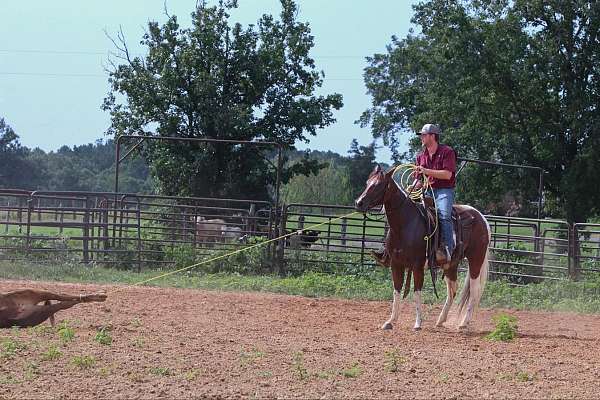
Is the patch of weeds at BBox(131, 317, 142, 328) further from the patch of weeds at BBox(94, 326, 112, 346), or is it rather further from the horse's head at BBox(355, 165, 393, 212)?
the horse's head at BBox(355, 165, 393, 212)

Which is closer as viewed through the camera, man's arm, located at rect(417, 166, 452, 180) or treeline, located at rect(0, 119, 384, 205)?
man's arm, located at rect(417, 166, 452, 180)

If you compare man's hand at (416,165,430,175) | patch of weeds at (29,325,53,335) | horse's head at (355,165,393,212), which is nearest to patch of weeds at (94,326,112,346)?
patch of weeds at (29,325,53,335)

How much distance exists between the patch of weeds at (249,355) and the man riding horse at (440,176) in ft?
10.7

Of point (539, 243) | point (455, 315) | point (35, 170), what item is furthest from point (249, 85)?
point (35, 170)

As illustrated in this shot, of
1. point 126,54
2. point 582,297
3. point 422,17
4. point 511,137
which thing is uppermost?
point 422,17

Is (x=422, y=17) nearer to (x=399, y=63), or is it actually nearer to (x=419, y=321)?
(x=399, y=63)

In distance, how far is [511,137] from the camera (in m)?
28.1

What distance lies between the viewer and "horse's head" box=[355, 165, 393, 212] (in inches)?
401

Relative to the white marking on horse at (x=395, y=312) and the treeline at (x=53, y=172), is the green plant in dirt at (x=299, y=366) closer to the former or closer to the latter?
the white marking on horse at (x=395, y=312)

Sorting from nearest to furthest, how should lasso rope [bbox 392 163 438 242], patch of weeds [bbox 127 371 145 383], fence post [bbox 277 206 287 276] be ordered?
patch of weeds [bbox 127 371 145 383]
lasso rope [bbox 392 163 438 242]
fence post [bbox 277 206 287 276]

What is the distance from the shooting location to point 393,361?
24.4 feet

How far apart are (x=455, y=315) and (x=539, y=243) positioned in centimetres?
732

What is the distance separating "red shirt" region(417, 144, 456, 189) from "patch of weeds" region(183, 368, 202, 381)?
4.75 metres

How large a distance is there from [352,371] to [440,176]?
4.00 m
